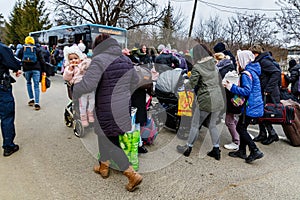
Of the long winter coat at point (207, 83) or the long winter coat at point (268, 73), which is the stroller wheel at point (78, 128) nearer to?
the long winter coat at point (207, 83)

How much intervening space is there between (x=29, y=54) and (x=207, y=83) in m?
4.33

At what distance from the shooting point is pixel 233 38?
19828mm

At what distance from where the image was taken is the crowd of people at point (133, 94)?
2.63 meters

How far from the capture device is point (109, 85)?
8.52 feet

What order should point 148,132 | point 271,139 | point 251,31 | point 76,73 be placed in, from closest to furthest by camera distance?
point 76,73
point 148,132
point 271,139
point 251,31


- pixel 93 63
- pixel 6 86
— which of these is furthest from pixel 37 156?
pixel 93 63

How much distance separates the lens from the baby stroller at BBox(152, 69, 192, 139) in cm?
429

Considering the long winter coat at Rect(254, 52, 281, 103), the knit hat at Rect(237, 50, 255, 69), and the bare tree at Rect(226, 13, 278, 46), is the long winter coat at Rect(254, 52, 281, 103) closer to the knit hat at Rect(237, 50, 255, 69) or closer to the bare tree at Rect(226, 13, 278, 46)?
the knit hat at Rect(237, 50, 255, 69)

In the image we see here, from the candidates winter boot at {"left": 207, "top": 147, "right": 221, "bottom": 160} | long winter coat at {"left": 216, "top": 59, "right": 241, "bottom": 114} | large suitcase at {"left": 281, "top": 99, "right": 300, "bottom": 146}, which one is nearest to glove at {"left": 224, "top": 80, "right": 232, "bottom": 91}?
long winter coat at {"left": 216, "top": 59, "right": 241, "bottom": 114}

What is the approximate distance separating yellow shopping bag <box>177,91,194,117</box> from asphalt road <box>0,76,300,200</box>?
1.81 ft

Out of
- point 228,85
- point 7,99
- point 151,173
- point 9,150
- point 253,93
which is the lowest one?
point 151,173

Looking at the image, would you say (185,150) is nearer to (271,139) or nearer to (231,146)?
(231,146)

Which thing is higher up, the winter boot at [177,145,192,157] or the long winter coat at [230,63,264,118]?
the long winter coat at [230,63,264,118]

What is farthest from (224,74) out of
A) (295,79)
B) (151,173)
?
(295,79)
